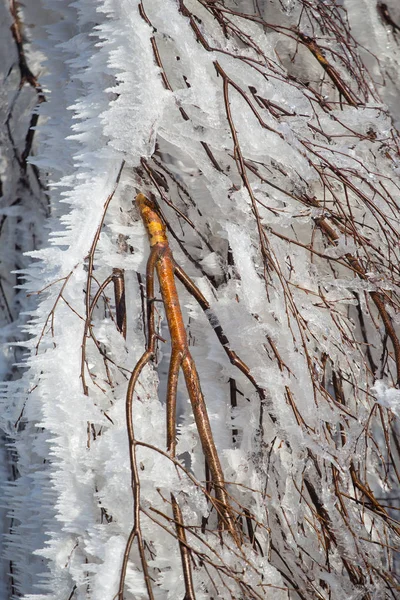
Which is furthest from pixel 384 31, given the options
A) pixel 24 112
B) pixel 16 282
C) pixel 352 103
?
pixel 16 282

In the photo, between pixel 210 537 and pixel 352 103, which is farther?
pixel 352 103

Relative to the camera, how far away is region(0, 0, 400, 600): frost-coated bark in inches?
30.9

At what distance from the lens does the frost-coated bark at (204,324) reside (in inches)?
30.9

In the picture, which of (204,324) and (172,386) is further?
(204,324)

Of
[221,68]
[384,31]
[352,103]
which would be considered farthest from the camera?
[384,31]

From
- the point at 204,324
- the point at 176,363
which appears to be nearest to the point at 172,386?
the point at 176,363

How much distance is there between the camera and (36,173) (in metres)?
1.14

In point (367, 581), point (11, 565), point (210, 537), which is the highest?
point (210, 537)

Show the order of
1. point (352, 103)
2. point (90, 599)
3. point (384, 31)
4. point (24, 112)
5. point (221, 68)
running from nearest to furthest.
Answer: point (90, 599)
point (221, 68)
point (352, 103)
point (24, 112)
point (384, 31)

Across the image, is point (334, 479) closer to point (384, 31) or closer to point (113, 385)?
point (113, 385)

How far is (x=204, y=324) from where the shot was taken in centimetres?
92

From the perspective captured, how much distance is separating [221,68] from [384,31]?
2.12 ft

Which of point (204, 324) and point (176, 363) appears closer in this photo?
point (176, 363)

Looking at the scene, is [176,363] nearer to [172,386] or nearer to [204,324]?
[172,386]
